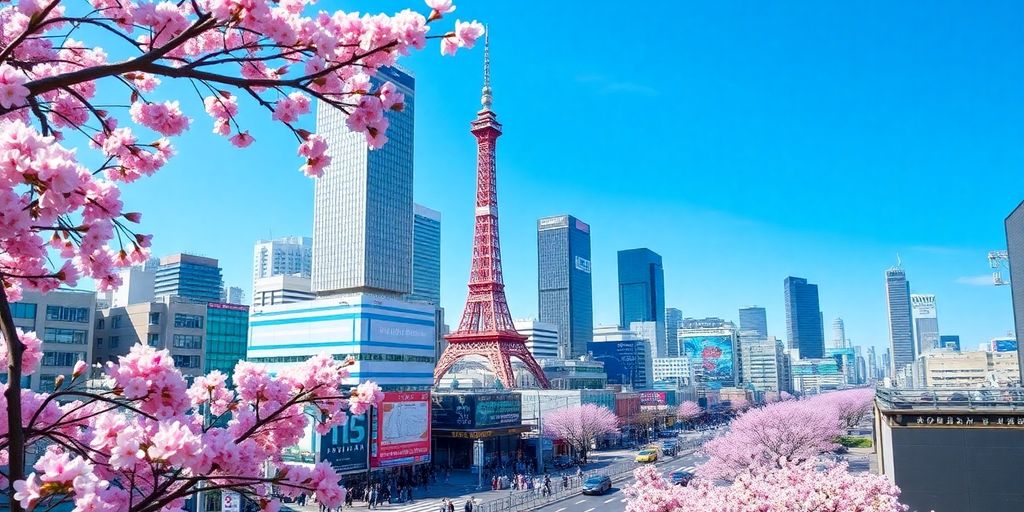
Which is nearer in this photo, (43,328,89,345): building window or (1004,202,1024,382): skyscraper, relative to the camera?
(1004,202,1024,382): skyscraper

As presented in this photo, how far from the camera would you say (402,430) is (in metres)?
43.2

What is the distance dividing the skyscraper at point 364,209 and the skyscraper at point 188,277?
57.6 meters

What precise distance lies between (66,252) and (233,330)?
72232mm

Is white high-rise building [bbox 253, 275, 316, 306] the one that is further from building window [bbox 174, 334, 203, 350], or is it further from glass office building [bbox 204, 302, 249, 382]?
building window [bbox 174, 334, 203, 350]

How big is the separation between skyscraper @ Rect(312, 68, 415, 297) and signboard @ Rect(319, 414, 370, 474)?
90262 mm

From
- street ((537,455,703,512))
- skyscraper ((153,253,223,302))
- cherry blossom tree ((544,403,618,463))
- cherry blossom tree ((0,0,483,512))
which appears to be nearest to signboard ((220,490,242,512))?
street ((537,455,703,512))

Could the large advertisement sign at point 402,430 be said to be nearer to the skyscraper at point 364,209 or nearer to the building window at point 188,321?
the building window at point 188,321

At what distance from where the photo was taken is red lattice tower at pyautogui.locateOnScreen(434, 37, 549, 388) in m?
71.2

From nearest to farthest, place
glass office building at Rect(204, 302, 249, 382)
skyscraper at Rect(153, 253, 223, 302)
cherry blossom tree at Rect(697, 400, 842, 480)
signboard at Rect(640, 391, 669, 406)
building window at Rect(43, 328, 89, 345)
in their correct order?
cherry blossom tree at Rect(697, 400, 842, 480) → building window at Rect(43, 328, 89, 345) → glass office building at Rect(204, 302, 249, 382) → signboard at Rect(640, 391, 669, 406) → skyscraper at Rect(153, 253, 223, 302)

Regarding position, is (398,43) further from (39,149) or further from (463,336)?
(463,336)

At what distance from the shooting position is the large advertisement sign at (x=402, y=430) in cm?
4147

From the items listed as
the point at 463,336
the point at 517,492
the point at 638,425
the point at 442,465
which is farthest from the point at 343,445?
the point at 638,425

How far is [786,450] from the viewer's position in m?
42.1

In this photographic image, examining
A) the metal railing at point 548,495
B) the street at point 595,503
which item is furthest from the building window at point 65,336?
the street at point 595,503
